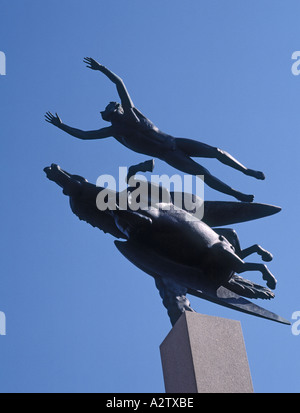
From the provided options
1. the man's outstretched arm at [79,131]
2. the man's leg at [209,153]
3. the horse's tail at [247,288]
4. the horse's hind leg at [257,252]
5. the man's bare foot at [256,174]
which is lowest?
the horse's tail at [247,288]

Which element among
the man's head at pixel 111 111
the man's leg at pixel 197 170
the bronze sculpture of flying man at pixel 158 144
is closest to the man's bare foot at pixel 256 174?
the bronze sculpture of flying man at pixel 158 144

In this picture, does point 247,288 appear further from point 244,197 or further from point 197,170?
point 197,170

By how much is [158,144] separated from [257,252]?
→ 222cm

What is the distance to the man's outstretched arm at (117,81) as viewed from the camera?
35.3ft

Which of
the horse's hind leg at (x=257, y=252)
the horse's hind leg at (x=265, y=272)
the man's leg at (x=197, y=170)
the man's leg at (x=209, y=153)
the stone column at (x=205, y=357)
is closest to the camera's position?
the stone column at (x=205, y=357)

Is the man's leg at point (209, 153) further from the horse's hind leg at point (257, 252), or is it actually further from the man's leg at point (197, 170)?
the horse's hind leg at point (257, 252)

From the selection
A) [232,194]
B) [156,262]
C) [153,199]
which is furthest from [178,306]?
[232,194]

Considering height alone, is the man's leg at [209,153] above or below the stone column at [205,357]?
above

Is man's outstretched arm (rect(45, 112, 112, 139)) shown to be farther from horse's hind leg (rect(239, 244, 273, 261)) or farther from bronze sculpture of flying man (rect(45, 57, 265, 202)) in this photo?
horse's hind leg (rect(239, 244, 273, 261))

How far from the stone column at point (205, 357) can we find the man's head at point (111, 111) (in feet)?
11.9

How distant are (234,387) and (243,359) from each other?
47 centimetres

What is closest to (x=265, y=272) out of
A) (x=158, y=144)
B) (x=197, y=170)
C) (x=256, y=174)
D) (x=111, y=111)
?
(x=256, y=174)

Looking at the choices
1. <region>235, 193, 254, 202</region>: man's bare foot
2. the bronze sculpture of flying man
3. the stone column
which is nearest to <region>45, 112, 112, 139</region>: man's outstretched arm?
the bronze sculpture of flying man

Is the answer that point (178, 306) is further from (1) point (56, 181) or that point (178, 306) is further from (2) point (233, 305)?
(1) point (56, 181)
